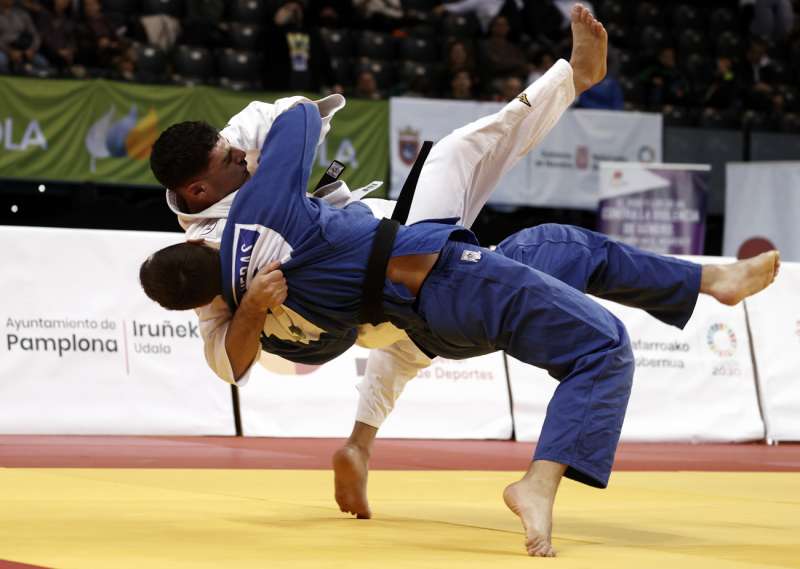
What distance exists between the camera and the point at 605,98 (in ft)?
45.9

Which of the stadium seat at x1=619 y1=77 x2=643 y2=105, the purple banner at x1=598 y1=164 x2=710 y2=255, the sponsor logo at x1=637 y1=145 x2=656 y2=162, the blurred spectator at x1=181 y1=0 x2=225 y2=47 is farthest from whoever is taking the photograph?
the stadium seat at x1=619 y1=77 x2=643 y2=105

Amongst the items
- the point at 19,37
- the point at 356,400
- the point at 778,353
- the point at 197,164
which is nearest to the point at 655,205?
the point at 778,353

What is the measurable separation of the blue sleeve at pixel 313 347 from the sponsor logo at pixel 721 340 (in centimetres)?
489

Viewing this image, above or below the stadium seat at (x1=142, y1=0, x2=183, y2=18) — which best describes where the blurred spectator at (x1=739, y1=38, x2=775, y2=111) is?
below

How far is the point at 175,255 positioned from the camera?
354 cm

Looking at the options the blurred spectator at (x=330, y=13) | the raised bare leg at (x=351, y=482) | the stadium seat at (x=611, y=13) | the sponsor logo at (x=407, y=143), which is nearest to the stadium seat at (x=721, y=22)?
the stadium seat at (x=611, y=13)

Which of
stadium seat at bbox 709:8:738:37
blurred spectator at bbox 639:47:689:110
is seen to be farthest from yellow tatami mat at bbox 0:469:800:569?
stadium seat at bbox 709:8:738:37

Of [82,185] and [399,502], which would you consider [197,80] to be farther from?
[399,502]

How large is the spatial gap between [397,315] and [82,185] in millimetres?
8825

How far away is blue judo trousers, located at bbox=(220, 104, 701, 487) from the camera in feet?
11.2

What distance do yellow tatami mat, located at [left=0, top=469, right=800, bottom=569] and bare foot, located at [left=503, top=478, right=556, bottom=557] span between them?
0.06 m

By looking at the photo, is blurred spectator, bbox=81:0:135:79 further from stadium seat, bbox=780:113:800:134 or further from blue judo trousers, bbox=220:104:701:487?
blue judo trousers, bbox=220:104:701:487

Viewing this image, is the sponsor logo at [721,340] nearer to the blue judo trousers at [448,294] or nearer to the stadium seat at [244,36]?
the blue judo trousers at [448,294]

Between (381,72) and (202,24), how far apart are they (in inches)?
78.1
